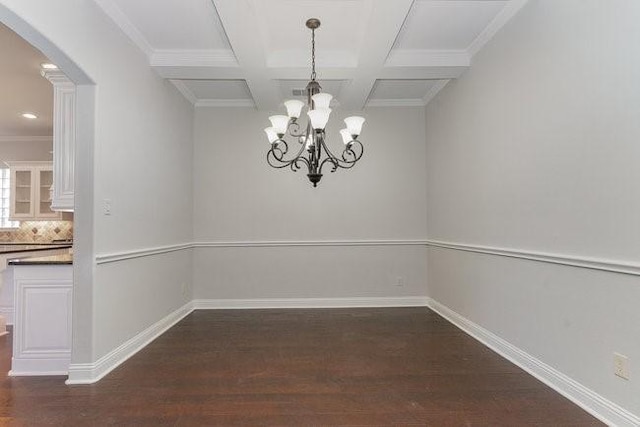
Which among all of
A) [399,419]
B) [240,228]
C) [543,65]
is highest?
[543,65]

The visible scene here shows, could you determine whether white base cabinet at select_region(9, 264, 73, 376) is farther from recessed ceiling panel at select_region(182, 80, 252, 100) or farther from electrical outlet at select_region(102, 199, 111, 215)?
recessed ceiling panel at select_region(182, 80, 252, 100)

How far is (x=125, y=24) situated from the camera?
304cm

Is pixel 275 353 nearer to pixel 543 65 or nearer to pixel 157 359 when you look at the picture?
pixel 157 359

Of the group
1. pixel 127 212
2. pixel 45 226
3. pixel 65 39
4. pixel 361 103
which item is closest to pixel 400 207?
pixel 361 103

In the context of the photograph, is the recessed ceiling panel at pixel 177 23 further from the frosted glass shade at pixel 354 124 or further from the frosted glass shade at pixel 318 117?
the frosted glass shade at pixel 354 124

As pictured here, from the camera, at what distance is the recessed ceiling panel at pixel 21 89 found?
3490 mm

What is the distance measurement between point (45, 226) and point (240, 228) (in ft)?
13.6

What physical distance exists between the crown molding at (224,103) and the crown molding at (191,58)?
3.93 feet

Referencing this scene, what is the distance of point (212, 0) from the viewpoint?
8.72 ft

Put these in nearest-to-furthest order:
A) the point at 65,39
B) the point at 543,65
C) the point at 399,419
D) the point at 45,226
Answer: the point at 399,419, the point at 65,39, the point at 543,65, the point at 45,226

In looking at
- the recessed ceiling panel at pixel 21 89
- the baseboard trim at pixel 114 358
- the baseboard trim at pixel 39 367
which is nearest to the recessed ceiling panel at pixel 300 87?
the recessed ceiling panel at pixel 21 89

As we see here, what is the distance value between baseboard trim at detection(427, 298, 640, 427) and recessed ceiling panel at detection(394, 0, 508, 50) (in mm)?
2726

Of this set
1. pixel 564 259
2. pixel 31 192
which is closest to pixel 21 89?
pixel 31 192

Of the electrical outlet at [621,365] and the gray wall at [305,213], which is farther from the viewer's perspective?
the gray wall at [305,213]
